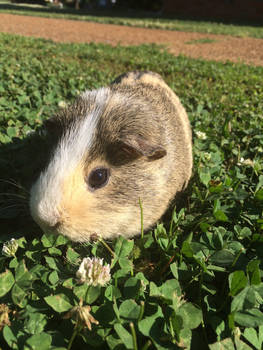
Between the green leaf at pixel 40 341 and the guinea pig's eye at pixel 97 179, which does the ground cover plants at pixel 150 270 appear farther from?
the guinea pig's eye at pixel 97 179

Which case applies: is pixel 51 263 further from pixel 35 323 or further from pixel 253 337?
pixel 253 337

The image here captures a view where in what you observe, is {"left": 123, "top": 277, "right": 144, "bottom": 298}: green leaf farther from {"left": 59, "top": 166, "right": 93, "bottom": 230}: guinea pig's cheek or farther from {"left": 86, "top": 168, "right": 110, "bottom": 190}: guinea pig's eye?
{"left": 86, "top": 168, "right": 110, "bottom": 190}: guinea pig's eye

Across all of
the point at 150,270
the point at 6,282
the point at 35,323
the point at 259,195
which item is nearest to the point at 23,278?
the point at 6,282

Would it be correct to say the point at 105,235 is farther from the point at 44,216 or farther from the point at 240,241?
the point at 240,241

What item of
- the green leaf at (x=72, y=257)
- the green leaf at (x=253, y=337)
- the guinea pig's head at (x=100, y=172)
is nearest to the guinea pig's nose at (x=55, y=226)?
the guinea pig's head at (x=100, y=172)

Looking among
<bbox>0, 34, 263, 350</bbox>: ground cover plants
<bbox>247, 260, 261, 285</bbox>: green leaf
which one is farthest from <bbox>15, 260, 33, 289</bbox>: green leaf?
<bbox>247, 260, 261, 285</bbox>: green leaf

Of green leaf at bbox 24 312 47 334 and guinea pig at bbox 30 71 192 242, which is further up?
guinea pig at bbox 30 71 192 242
